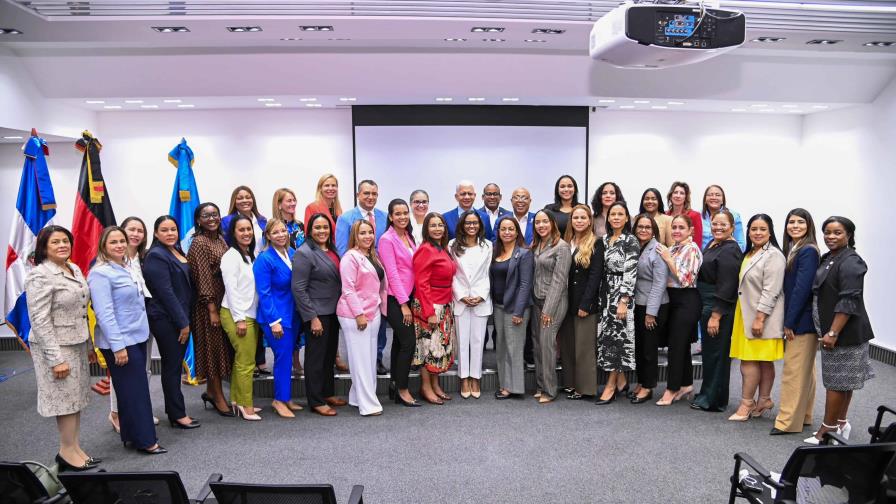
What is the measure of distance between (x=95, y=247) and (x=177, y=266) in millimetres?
1592

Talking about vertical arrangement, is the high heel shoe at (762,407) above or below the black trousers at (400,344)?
below

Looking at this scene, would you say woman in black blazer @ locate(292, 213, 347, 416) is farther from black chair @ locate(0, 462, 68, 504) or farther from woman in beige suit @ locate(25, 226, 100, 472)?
black chair @ locate(0, 462, 68, 504)

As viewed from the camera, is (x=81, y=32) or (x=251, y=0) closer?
(x=251, y=0)

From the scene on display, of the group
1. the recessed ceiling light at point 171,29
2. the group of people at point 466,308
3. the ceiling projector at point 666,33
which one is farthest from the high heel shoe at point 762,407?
the recessed ceiling light at point 171,29

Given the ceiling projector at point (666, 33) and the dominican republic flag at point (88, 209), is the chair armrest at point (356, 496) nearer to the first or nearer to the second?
the ceiling projector at point (666, 33)

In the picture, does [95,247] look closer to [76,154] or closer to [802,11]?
[76,154]

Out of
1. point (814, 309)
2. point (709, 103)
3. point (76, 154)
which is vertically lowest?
point (814, 309)

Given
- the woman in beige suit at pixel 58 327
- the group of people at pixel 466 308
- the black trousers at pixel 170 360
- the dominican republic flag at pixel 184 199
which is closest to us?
the woman in beige suit at pixel 58 327

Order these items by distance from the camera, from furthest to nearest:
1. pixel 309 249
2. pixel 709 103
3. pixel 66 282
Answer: pixel 709 103 → pixel 309 249 → pixel 66 282

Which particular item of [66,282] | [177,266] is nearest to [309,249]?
[177,266]

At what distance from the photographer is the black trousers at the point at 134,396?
4023 millimetres

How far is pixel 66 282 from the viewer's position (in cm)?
368

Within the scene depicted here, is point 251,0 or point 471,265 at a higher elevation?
point 251,0

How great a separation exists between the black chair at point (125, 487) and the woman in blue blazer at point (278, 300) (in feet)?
7.85
